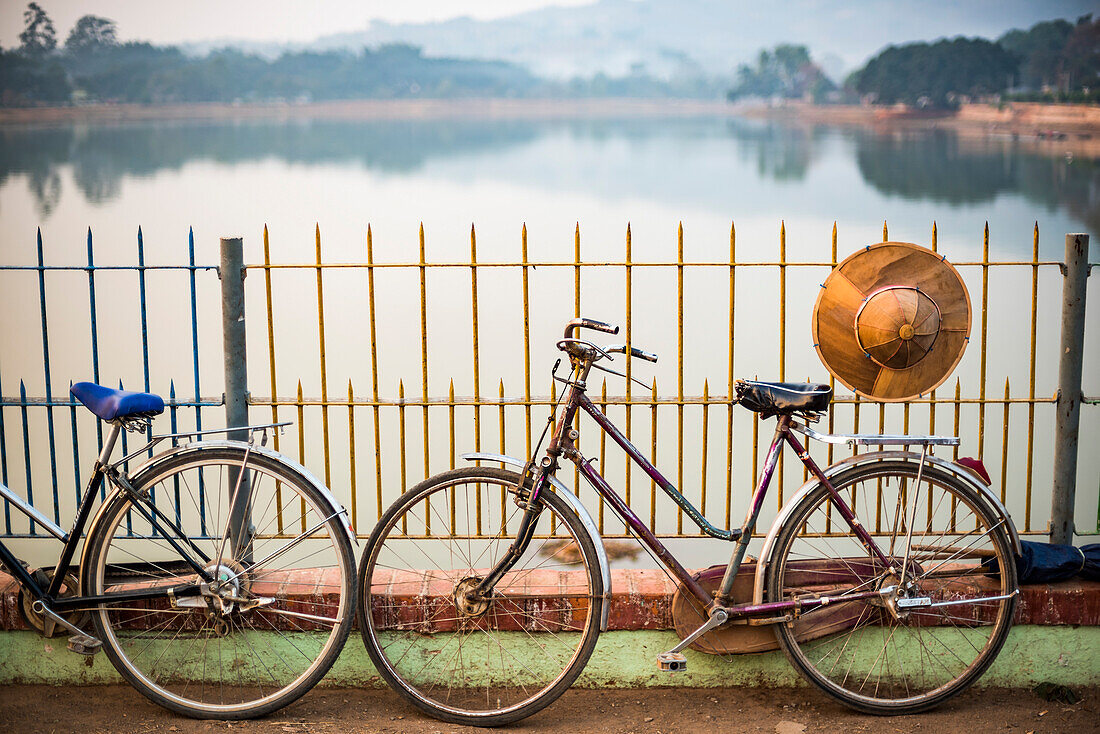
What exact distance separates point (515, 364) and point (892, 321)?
916cm

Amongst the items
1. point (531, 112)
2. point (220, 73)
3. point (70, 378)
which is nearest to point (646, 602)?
point (70, 378)

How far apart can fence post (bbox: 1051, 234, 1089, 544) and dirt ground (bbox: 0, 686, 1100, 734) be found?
60cm

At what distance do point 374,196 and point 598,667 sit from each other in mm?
18079

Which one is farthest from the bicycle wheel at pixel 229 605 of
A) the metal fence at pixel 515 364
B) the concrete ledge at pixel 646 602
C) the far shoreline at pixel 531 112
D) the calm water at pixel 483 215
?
the far shoreline at pixel 531 112

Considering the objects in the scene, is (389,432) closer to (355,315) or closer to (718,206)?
(355,315)

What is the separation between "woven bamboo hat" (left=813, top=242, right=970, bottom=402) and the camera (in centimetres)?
305

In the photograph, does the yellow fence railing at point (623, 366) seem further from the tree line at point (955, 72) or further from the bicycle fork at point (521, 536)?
the tree line at point (955, 72)

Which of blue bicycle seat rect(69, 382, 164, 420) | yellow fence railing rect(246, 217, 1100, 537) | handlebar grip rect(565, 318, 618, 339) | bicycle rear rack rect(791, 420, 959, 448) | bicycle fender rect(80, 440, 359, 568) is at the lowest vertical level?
yellow fence railing rect(246, 217, 1100, 537)

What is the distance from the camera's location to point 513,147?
24.8 m

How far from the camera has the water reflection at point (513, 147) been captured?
16.6 metres

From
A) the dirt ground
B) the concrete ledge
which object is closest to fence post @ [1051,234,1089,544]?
the concrete ledge

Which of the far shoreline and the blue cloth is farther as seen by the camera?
the far shoreline

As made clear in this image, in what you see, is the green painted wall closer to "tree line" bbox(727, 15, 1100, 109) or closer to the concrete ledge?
the concrete ledge

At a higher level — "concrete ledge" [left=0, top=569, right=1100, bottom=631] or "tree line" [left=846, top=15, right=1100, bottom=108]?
"tree line" [left=846, top=15, right=1100, bottom=108]
